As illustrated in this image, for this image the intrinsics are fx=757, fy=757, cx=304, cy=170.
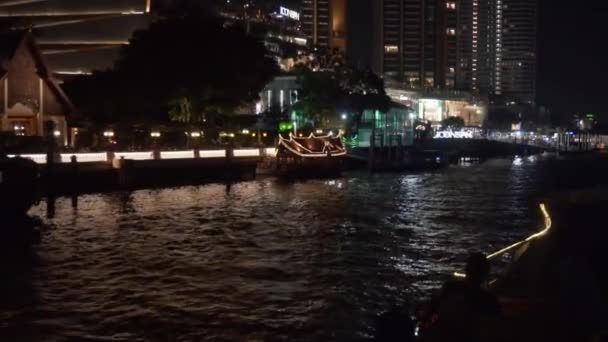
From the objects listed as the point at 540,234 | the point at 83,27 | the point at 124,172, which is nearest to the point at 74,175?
the point at 124,172

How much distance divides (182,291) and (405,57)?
569 feet

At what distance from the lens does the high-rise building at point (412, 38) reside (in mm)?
181000

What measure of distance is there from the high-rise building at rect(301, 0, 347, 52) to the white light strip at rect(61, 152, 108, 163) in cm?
12487

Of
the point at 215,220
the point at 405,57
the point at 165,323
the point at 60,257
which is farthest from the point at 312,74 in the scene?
the point at 405,57

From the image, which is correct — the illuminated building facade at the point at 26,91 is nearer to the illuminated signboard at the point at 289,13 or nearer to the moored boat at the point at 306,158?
the moored boat at the point at 306,158

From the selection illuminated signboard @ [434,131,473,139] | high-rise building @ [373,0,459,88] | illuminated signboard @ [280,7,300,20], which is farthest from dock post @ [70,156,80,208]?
high-rise building @ [373,0,459,88]

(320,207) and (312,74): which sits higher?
(312,74)

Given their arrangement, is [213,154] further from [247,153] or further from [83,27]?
[83,27]

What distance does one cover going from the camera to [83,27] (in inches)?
3162

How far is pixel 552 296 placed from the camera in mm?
9180

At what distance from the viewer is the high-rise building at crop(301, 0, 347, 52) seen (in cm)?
16138

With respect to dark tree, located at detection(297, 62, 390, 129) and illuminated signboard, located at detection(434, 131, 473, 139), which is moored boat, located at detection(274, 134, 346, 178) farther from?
illuminated signboard, located at detection(434, 131, 473, 139)

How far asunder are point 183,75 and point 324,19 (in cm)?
11803

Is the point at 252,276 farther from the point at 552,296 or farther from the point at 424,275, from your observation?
the point at 552,296
